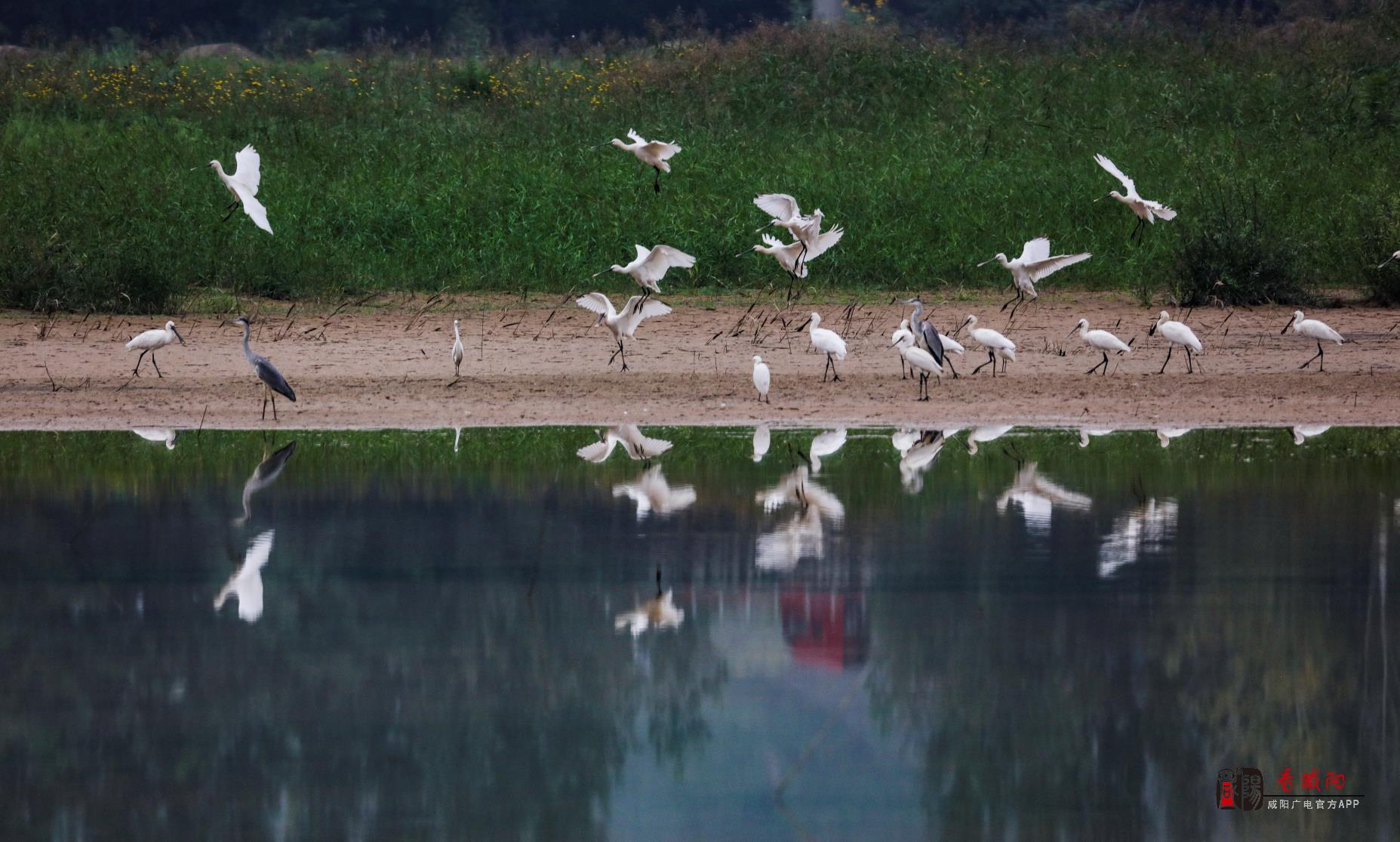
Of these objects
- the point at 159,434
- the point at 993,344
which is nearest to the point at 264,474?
the point at 159,434

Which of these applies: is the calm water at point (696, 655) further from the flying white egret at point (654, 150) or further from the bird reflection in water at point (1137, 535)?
the flying white egret at point (654, 150)

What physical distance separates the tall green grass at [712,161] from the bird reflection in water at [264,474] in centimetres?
608

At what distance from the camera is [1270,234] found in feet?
55.8

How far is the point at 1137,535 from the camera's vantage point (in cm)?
792

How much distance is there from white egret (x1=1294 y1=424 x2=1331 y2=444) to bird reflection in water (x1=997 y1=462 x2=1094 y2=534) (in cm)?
247

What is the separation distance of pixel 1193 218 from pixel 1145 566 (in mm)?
11451

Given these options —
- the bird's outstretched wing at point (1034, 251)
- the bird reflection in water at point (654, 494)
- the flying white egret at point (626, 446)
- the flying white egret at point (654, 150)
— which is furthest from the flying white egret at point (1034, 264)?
the bird reflection in water at point (654, 494)

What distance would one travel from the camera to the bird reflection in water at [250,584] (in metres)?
6.65

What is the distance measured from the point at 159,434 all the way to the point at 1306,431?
24.5ft

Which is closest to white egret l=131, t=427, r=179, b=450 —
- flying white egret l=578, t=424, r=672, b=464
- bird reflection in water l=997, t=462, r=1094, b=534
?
flying white egret l=578, t=424, r=672, b=464

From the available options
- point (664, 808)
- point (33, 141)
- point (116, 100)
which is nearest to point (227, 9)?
point (116, 100)

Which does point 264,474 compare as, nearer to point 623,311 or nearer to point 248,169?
point 623,311

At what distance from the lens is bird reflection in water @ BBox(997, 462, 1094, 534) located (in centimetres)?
824

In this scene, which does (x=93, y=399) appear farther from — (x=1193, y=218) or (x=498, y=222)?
(x=1193, y=218)
